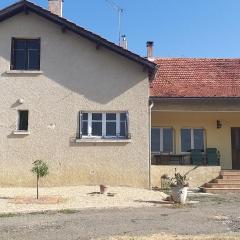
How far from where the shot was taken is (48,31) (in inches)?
723

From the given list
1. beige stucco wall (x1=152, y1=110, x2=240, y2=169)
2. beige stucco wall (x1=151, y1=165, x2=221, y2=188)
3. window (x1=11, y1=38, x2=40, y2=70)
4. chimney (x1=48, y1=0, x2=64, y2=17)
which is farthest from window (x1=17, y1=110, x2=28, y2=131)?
beige stucco wall (x1=152, y1=110, x2=240, y2=169)

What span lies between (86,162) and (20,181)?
8.44 ft

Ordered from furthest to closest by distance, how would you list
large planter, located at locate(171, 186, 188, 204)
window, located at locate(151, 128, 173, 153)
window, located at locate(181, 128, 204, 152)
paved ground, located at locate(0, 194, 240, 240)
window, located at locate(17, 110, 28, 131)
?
window, located at locate(181, 128, 204, 152)
window, located at locate(151, 128, 173, 153)
window, located at locate(17, 110, 28, 131)
large planter, located at locate(171, 186, 188, 204)
paved ground, located at locate(0, 194, 240, 240)

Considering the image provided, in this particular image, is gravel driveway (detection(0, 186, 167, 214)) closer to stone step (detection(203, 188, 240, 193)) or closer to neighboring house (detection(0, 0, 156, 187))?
neighboring house (detection(0, 0, 156, 187))

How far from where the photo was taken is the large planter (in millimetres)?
14188


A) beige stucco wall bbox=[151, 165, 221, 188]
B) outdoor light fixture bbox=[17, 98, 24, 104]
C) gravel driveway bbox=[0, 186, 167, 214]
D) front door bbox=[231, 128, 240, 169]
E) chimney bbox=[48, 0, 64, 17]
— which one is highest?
chimney bbox=[48, 0, 64, 17]

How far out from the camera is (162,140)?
2148 cm

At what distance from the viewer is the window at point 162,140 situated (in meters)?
21.4

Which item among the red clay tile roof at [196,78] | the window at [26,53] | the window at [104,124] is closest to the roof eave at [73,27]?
the window at [26,53]

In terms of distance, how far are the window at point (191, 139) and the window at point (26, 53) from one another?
765 centimetres

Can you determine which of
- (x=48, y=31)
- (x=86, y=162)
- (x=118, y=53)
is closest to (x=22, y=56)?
(x=48, y=31)

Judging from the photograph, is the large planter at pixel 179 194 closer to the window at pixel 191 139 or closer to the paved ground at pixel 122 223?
the paved ground at pixel 122 223

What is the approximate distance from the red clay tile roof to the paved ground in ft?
25.5

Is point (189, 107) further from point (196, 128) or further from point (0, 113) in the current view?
point (0, 113)
